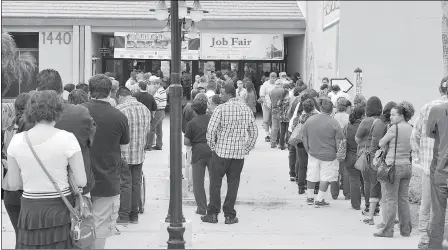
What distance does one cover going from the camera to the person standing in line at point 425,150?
8.02 m

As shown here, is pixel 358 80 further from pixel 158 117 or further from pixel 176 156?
pixel 176 156

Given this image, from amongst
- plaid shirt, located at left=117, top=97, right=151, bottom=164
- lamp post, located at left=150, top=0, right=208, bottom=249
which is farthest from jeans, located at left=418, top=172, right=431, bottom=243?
plaid shirt, located at left=117, top=97, right=151, bottom=164

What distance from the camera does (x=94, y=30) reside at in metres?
28.8

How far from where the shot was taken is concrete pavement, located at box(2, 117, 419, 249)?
28.0 ft

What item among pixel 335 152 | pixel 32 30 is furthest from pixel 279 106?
pixel 32 30

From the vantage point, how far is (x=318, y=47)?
25.2 m

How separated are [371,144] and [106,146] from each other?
393 centimetres

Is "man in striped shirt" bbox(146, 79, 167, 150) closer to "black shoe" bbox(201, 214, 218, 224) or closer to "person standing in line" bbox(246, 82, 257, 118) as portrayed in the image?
"person standing in line" bbox(246, 82, 257, 118)

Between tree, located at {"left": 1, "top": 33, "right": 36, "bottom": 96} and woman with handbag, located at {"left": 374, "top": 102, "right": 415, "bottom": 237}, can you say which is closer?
woman with handbag, located at {"left": 374, "top": 102, "right": 415, "bottom": 237}

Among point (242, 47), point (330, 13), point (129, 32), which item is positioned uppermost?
point (330, 13)

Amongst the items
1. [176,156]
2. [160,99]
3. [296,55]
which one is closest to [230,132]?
[176,156]

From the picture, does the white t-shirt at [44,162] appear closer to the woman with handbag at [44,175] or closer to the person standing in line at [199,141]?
the woman with handbag at [44,175]

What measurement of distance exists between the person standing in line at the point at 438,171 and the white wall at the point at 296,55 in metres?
20.5

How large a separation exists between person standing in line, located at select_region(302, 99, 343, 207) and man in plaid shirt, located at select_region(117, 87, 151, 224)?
284 centimetres
